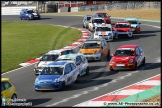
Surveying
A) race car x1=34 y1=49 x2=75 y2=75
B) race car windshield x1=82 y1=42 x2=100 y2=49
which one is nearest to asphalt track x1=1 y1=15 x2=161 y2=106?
race car x1=34 y1=49 x2=75 y2=75

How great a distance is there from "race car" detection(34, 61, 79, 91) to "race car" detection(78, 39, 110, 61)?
602 centimetres

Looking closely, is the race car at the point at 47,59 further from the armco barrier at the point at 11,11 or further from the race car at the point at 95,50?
the armco barrier at the point at 11,11

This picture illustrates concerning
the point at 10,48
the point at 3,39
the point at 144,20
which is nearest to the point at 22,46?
the point at 10,48

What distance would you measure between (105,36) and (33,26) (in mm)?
18718

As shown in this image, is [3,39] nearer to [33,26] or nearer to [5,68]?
[33,26]

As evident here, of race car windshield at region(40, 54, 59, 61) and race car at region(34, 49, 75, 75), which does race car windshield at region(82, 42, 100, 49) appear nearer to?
race car at region(34, 49, 75, 75)

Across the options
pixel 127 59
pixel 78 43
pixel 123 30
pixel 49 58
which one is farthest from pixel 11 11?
pixel 127 59

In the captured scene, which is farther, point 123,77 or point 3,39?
point 3,39

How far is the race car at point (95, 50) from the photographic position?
95.7 feet

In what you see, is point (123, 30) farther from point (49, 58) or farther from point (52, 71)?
point (52, 71)

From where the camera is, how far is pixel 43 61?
2619 cm

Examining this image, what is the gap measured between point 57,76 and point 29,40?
863 inches

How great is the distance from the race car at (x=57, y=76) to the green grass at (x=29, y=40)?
233 inches

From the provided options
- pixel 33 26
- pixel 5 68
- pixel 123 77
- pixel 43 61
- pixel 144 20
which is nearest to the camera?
pixel 123 77
